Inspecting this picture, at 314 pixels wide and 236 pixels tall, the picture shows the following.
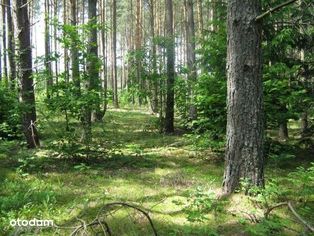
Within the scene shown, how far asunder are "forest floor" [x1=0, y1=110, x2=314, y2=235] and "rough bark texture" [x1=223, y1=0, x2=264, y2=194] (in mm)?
531

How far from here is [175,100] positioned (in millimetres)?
13734

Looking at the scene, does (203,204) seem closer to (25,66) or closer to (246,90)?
(246,90)

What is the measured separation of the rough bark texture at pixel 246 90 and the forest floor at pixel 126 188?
0.53m

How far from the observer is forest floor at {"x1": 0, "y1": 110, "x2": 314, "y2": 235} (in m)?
5.06

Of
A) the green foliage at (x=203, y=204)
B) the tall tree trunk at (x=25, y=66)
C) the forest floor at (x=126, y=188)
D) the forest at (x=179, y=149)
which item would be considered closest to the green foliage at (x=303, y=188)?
the forest at (x=179, y=149)

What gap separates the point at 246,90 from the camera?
18.8 ft

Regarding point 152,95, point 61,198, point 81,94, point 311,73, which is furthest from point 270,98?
point 152,95

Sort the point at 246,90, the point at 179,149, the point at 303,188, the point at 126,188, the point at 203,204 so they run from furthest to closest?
the point at 179,149
the point at 126,188
the point at 303,188
the point at 246,90
the point at 203,204

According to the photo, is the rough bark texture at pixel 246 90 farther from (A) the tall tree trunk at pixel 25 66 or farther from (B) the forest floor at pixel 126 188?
(A) the tall tree trunk at pixel 25 66

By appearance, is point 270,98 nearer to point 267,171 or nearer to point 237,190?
point 267,171

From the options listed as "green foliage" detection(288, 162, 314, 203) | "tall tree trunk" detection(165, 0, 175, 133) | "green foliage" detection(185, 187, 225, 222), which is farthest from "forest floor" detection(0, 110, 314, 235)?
"tall tree trunk" detection(165, 0, 175, 133)

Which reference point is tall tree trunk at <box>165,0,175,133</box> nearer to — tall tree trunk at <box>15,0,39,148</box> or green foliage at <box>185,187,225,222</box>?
tall tree trunk at <box>15,0,39,148</box>

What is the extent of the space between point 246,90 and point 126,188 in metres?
2.79

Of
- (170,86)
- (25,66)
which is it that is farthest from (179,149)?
Result: (25,66)
